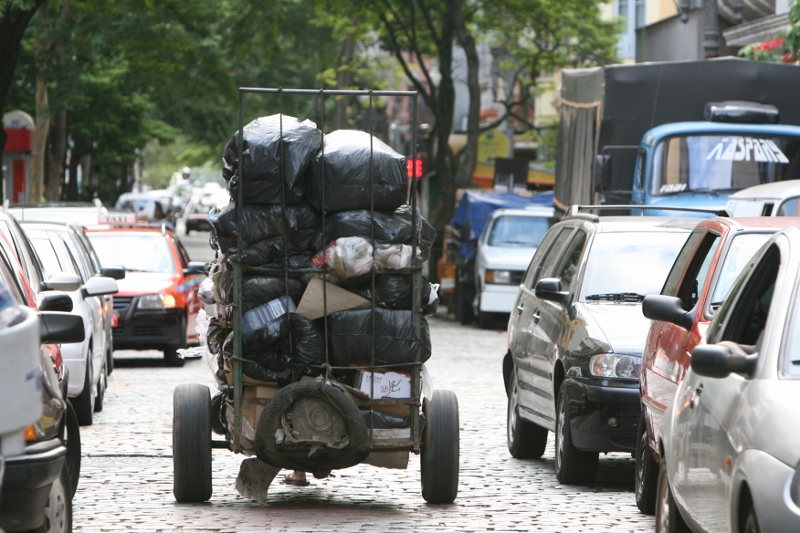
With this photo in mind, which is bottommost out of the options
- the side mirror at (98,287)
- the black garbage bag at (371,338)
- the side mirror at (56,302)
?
the side mirror at (98,287)

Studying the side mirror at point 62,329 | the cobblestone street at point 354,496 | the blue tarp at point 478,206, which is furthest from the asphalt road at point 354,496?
the blue tarp at point 478,206

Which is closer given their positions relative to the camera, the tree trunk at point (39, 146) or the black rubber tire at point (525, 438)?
the black rubber tire at point (525, 438)

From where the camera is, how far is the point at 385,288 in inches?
325

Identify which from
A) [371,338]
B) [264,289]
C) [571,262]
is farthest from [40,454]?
[571,262]

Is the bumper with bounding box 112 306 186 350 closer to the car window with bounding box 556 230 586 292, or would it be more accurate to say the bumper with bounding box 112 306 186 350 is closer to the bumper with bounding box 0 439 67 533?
the car window with bounding box 556 230 586 292

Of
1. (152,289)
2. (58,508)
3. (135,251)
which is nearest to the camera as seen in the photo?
(58,508)

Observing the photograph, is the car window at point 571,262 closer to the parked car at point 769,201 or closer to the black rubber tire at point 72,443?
the parked car at point 769,201

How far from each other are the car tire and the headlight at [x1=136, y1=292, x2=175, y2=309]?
9.39 metres

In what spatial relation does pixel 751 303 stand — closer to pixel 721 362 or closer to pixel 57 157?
pixel 721 362

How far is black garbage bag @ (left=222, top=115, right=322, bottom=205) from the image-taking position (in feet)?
26.8

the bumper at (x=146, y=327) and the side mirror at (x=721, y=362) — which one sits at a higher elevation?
the side mirror at (x=721, y=362)

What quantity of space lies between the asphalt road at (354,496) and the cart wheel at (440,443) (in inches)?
6.8

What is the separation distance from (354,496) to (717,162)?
860cm

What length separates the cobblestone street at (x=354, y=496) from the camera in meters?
8.16
